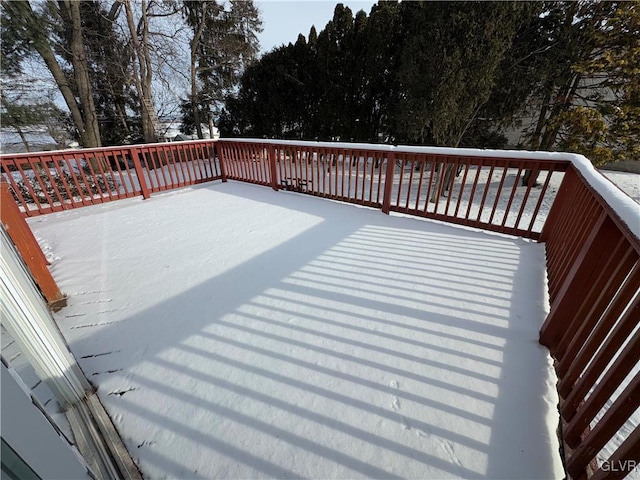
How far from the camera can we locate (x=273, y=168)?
15.6 ft

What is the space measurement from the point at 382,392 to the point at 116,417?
1.35m

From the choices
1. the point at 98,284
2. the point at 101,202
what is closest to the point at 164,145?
the point at 101,202

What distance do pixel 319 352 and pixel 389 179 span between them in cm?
258

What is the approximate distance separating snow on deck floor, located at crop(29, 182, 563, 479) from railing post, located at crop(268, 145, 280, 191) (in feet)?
6.82

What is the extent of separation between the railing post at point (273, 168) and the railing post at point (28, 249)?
323 centimetres

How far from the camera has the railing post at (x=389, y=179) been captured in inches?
132

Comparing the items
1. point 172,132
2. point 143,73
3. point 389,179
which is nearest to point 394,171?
point 389,179

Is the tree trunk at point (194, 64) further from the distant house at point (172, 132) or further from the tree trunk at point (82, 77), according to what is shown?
the tree trunk at point (82, 77)

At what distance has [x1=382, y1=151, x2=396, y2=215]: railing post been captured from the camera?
11.0 feet

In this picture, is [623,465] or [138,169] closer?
[623,465]

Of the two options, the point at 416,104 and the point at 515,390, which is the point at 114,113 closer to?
the point at 416,104

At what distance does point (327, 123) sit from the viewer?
946 centimetres

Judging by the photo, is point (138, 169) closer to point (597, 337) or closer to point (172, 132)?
point (597, 337)

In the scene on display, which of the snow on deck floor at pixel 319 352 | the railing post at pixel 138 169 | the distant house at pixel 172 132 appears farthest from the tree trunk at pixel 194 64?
the snow on deck floor at pixel 319 352
